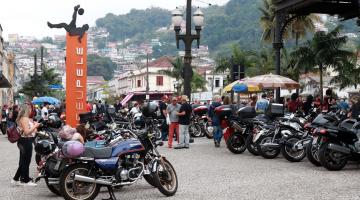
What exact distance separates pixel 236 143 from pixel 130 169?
7.78 m

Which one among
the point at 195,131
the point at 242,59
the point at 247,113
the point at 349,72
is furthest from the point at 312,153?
the point at 242,59

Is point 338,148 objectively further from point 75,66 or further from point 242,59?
point 242,59

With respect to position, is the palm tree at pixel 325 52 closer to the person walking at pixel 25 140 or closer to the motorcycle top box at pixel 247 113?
the motorcycle top box at pixel 247 113

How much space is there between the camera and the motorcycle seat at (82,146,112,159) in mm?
9125

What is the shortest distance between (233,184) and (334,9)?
43.8ft

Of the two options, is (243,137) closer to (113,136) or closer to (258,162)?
(258,162)

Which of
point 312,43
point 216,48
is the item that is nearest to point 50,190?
point 312,43

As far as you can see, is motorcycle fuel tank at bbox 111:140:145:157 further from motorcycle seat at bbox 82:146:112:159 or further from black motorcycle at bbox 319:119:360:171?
black motorcycle at bbox 319:119:360:171

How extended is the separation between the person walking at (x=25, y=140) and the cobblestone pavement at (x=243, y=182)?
230mm

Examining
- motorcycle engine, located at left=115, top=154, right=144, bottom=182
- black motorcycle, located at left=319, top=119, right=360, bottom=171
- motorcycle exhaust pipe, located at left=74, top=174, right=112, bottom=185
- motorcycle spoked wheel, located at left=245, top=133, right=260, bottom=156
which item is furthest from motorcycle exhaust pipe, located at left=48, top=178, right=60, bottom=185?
motorcycle spoked wheel, located at left=245, top=133, right=260, bottom=156

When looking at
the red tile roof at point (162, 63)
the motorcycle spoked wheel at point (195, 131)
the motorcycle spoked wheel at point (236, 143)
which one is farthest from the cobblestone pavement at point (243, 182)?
the red tile roof at point (162, 63)

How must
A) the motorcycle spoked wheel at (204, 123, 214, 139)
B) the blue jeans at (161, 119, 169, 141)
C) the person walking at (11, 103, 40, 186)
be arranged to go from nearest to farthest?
the person walking at (11, 103, 40, 186) < the blue jeans at (161, 119, 169, 141) < the motorcycle spoked wheel at (204, 123, 214, 139)

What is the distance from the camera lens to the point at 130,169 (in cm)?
933

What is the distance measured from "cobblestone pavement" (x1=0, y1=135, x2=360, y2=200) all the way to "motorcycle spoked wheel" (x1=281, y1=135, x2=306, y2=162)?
19 centimetres
